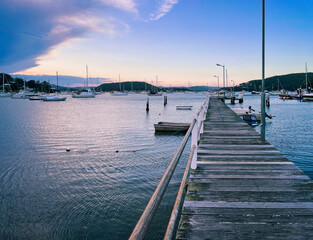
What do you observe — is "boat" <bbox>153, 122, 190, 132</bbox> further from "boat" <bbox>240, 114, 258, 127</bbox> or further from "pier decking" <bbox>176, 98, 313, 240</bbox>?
"pier decking" <bbox>176, 98, 313, 240</bbox>

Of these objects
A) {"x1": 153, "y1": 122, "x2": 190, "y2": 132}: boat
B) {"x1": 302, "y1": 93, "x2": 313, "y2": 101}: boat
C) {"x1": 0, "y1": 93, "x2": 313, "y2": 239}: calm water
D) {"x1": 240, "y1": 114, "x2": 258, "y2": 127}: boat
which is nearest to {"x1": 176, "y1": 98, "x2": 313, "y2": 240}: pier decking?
{"x1": 0, "y1": 93, "x2": 313, "y2": 239}: calm water

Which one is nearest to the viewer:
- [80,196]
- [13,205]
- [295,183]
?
[295,183]

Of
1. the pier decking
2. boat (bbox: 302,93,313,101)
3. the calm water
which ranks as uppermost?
boat (bbox: 302,93,313,101)

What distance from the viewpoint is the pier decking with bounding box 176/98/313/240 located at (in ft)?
11.3

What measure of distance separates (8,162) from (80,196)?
24.7 ft

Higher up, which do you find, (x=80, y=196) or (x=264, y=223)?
(x=264, y=223)

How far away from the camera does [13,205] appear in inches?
351

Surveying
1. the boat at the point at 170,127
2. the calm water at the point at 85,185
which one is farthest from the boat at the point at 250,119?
the boat at the point at 170,127

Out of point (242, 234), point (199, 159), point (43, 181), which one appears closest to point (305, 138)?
point (199, 159)

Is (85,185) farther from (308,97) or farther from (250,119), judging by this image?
(308,97)

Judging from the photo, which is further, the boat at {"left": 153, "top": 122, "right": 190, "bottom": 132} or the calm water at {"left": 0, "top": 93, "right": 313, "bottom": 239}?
the boat at {"left": 153, "top": 122, "right": 190, "bottom": 132}

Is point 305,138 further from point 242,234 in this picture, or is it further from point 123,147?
point 242,234

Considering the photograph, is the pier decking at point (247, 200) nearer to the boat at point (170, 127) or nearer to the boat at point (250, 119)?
the boat at point (170, 127)

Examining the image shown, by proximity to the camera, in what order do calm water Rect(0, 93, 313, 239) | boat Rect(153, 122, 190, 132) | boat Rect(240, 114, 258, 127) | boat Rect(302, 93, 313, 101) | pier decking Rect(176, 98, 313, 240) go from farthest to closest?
boat Rect(302, 93, 313, 101) < boat Rect(240, 114, 258, 127) < boat Rect(153, 122, 190, 132) < calm water Rect(0, 93, 313, 239) < pier decking Rect(176, 98, 313, 240)
